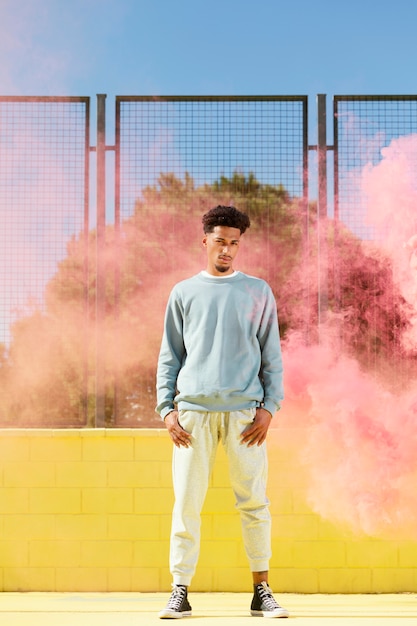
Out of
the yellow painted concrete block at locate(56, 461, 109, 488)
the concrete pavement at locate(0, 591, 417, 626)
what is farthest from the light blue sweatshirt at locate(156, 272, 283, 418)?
the yellow painted concrete block at locate(56, 461, 109, 488)

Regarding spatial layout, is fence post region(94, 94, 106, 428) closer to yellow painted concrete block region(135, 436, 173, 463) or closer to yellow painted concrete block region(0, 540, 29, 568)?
yellow painted concrete block region(135, 436, 173, 463)

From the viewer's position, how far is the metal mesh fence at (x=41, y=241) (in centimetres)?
497

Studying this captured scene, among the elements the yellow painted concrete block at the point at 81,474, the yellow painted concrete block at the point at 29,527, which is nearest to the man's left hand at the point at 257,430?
the yellow painted concrete block at the point at 81,474

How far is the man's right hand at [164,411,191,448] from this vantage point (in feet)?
11.3

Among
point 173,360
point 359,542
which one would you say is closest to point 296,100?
point 173,360

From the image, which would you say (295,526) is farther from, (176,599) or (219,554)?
(176,599)

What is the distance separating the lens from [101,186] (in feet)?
16.3

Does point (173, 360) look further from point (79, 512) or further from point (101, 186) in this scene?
point (101, 186)

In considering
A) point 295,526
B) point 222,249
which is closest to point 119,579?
point 295,526

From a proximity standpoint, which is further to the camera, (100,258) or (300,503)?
(100,258)

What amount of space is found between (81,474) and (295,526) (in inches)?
42.9

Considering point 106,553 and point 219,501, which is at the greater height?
point 219,501

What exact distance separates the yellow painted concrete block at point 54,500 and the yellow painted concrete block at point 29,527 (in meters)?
0.03

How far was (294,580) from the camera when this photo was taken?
4.54 meters
